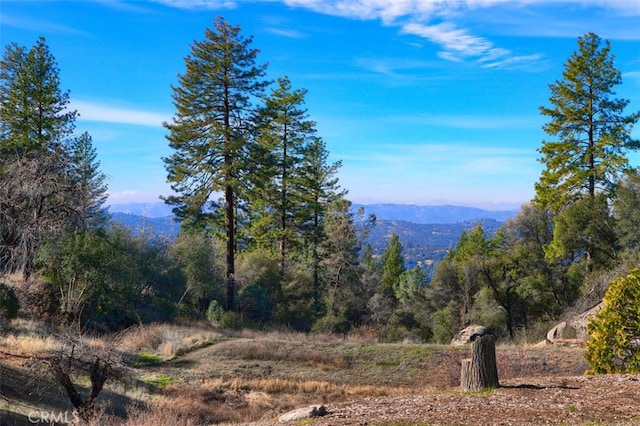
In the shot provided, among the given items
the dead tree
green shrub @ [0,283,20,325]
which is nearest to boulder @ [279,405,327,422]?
the dead tree

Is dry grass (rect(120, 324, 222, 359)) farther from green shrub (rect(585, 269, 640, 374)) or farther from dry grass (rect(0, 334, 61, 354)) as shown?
green shrub (rect(585, 269, 640, 374))

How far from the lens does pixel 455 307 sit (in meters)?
28.1

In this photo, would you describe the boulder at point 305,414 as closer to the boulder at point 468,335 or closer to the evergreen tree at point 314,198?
the boulder at point 468,335

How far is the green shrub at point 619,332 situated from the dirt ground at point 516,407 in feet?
2.52

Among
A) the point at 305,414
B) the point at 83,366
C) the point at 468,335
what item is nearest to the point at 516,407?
the point at 305,414

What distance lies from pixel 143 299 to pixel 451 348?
43.3ft

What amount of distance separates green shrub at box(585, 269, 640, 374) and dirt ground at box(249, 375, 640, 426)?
77 centimetres

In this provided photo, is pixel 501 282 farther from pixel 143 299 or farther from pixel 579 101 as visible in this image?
pixel 143 299

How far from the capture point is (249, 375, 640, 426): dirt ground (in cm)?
655

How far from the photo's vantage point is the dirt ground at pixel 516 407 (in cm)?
655

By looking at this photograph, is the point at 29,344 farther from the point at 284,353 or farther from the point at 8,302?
Answer: the point at 284,353

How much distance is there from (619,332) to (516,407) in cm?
355

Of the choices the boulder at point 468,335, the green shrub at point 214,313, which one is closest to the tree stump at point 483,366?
the boulder at point 468,335

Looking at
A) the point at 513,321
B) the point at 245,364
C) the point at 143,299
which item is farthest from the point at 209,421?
the point at 513,321
